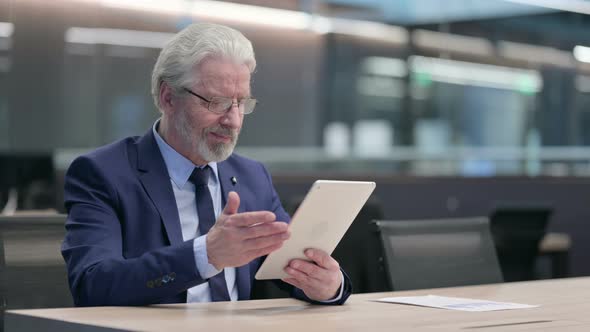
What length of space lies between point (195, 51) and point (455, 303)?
2.77 ft

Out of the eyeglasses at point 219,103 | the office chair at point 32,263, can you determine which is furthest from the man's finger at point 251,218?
the office chair at point 32,263

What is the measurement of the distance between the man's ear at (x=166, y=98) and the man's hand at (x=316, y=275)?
0.58 metres

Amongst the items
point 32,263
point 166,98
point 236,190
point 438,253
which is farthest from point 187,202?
point 438,253

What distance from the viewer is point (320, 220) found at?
1.92 m

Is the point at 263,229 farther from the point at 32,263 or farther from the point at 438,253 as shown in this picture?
the point at 438,253

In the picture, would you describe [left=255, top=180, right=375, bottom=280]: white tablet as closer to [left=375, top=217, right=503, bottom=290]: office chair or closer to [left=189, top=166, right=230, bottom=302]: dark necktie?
[left=189, top=166, right=230, bottom=302]: dark necktie

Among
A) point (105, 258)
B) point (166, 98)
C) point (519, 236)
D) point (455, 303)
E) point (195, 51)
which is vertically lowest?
point (519, 236)

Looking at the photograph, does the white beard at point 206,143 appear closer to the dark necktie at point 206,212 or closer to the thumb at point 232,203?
the dark necktie at point 206,212

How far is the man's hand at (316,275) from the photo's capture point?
6.64 feet

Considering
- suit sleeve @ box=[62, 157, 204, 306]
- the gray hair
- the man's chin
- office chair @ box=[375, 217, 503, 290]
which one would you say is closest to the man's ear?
the gray hair

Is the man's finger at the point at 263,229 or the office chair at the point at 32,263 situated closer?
the man's finger at the point at 263,229

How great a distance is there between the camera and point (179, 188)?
2312 mm

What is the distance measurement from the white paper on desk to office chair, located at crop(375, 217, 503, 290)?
42 cm

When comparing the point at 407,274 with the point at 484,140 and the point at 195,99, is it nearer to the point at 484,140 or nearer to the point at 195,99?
the point at 195,99
